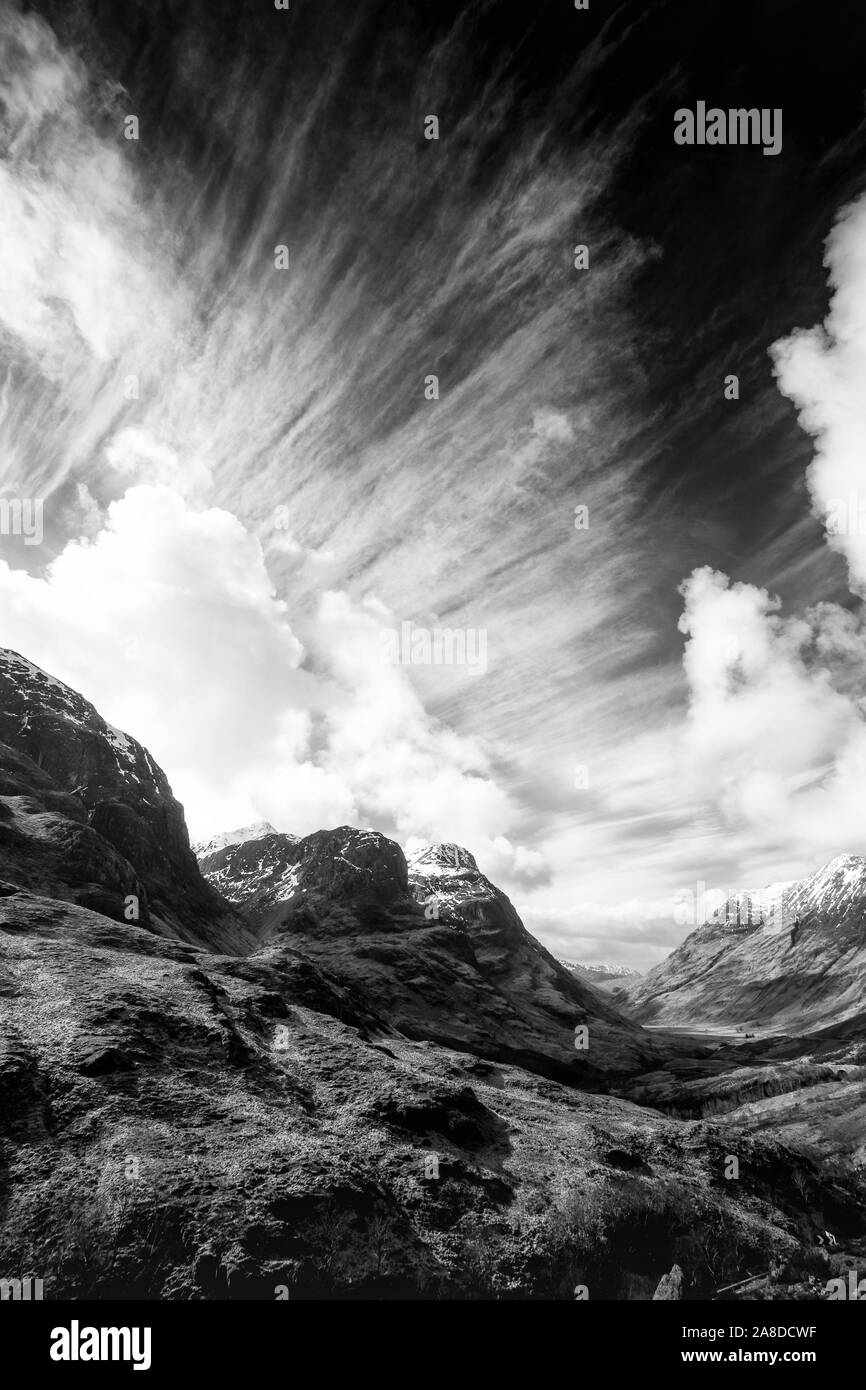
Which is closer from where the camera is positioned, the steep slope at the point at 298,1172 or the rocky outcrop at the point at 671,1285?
the steep slope at the point at 298,1172

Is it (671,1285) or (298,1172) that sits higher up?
(298,1172)

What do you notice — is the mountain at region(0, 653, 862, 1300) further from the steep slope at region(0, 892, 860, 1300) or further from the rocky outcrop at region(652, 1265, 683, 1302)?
the rocky outcrop at region(652, 1265, 683, 1302)

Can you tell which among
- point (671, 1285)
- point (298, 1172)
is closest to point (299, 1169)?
point (298, 1172)

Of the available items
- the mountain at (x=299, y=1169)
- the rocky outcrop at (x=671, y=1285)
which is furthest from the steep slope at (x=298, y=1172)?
the rocky outcrop at (x=671, y=1285)

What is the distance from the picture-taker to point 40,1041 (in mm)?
44906

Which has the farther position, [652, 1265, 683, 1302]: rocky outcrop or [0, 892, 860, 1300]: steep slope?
[652, 1265, 683, 1302]: rocky outcrop

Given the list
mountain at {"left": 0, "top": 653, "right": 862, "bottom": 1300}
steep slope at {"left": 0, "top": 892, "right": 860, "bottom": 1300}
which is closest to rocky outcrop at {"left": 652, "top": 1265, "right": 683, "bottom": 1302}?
mountain at {"left": 0, "top": 653, "right": 862, "bottom": 1300}

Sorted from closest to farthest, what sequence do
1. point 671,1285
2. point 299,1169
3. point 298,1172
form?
point 298,1172
point 299,1169
point 671,1285

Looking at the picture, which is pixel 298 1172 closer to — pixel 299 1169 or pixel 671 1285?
pixel 299 1169

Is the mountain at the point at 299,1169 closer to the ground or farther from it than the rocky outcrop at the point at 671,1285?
farther from it

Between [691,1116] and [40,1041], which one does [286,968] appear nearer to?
[40,1041]

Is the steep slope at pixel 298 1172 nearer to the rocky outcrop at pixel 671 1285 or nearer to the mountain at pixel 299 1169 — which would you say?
the mountain at pixel 299 1169
